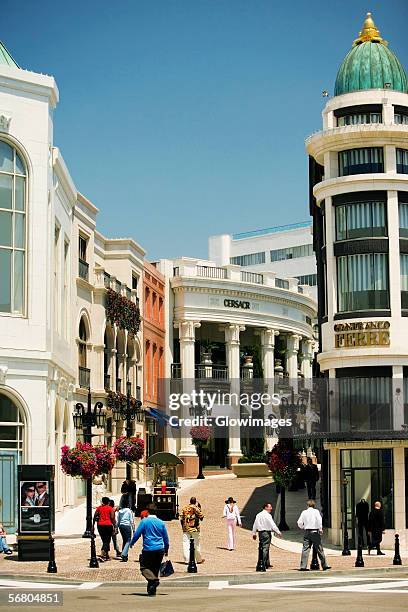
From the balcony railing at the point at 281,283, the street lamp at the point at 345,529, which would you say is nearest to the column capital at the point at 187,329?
the balcony railing at the point at 281,283

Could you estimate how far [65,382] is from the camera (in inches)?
1778

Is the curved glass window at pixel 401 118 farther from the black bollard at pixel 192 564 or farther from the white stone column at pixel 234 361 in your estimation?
the white stone column at pixel 234 361

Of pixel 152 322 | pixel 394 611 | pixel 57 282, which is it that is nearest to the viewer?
pixel 394 611

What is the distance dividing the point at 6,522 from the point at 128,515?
28.8 ft

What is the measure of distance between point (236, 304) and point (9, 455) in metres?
35.7

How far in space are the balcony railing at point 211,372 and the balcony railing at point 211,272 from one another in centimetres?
563

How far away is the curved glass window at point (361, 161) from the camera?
37562mm

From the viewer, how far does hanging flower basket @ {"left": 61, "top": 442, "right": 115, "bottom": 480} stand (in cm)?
3534

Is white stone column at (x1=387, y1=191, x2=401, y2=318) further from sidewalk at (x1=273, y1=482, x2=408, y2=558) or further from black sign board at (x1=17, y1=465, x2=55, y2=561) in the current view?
black sign board at (x1=17, y1=465, x2=55, y2=561)

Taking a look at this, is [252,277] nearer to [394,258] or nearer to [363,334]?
[394,258]

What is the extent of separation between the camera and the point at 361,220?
37312 mm

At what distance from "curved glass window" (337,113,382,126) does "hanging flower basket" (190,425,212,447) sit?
95.9ft

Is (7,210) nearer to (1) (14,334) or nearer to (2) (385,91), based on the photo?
(1) (14,334)

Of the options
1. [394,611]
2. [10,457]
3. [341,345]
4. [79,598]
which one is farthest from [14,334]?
[394,611]
